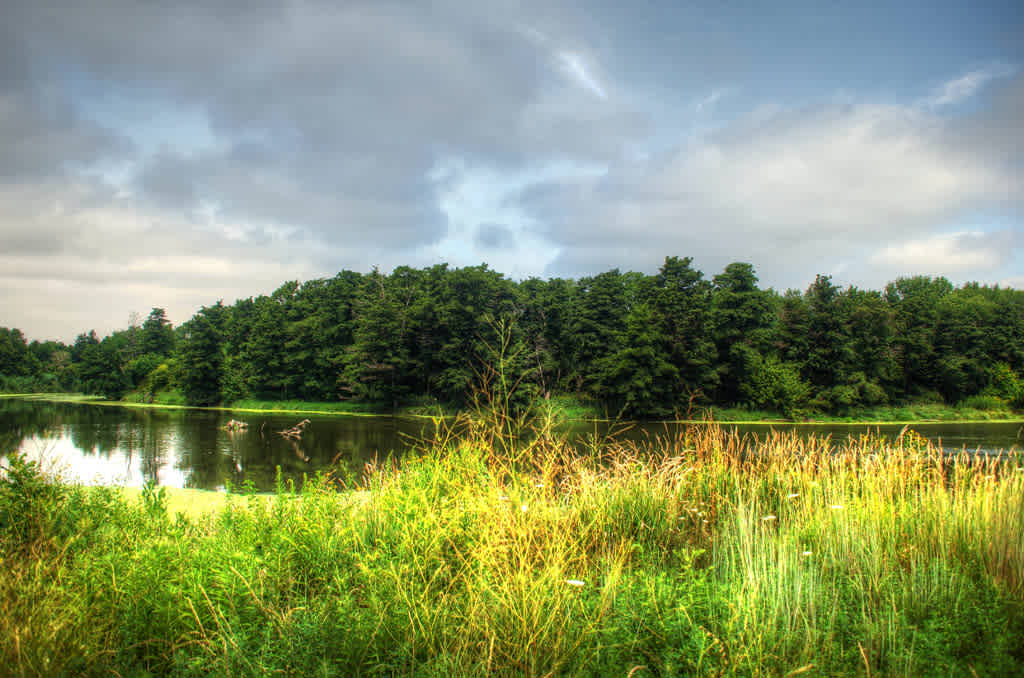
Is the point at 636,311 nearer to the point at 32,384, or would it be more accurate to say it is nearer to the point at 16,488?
the point at 16,488

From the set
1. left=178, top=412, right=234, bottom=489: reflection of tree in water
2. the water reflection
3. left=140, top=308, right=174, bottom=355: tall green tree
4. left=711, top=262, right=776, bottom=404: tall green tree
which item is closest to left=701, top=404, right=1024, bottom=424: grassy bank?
left=711, top=262, right=776, bottom=404: tall green tree

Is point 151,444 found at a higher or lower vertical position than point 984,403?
lower

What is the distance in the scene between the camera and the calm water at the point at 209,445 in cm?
1506

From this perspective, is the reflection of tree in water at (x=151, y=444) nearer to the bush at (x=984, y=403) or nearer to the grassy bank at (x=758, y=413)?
the grassy bank at (x=758, y=413)

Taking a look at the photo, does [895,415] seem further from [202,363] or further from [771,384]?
[202,363]

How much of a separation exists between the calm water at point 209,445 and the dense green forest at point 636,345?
6801mm

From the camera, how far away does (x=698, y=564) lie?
457 cm

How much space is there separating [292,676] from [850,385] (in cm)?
4394

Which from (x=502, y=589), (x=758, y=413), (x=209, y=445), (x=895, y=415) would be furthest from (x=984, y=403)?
(x=209, y=445)

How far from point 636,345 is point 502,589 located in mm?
34610

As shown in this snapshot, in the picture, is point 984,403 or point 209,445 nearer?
point 209,445

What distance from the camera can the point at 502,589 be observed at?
3037 mm

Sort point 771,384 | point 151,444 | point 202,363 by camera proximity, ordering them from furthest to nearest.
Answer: point 202,363, point 771,384, point 151,444

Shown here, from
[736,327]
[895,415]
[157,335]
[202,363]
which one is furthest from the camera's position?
[157,335]
